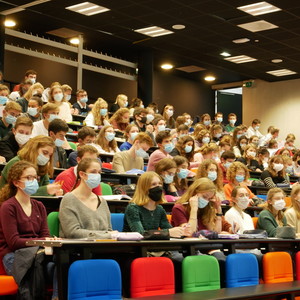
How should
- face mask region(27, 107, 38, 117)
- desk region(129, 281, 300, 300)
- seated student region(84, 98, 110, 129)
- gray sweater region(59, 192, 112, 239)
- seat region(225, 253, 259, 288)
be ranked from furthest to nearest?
seated student region(84, 98, 110, 129), face mask region(27, 107, 38, 117), seat region(225, 253, 259, 288), gray sweater region(59, 192, 112, 239), desk region(129, 281, 300, 300)

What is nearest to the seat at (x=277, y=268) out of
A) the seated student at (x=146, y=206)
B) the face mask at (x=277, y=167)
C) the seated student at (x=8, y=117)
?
the seated student at (x=146, y=206)

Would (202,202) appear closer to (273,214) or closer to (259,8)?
(273,214)

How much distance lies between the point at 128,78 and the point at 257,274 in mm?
12157

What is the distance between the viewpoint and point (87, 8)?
11.4m

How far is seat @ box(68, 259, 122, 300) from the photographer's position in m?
3.27

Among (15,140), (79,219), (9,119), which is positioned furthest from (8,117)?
(79,219)

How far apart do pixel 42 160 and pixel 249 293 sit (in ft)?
6.99

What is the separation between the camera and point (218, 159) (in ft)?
29.4

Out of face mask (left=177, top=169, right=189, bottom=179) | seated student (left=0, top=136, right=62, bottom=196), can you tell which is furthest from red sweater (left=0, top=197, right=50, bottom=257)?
face mask (left=177, top=169, right=189, bottom=179)

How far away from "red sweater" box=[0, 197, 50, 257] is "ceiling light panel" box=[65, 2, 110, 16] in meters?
7.60

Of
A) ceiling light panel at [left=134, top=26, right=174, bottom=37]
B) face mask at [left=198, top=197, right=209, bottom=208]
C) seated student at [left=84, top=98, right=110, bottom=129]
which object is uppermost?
ceiling light panel at [left=134, top=26, right=174, bottom=37]

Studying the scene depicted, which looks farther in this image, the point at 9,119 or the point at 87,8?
the point at 87,8

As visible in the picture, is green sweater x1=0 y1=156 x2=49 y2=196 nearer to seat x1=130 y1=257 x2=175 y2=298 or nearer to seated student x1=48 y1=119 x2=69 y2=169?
seated student x1=48 y1=119 x2=69 y2=169

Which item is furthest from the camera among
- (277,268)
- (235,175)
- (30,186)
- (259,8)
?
(259,8)
